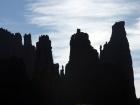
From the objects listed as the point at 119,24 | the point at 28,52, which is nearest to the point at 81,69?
the point at 119,24

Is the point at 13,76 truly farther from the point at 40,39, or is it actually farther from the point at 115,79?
the point at 115,79

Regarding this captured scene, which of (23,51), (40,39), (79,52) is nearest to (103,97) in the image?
(79,52)

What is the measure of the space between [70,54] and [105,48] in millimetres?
15211

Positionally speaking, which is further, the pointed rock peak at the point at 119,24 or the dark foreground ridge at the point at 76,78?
the pointed rock peak at the point at 119,24

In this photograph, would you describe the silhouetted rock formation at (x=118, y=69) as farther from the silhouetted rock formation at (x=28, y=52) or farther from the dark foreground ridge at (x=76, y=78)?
the silhouetted rock formation at (x=28, y=52)

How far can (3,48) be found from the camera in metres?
154

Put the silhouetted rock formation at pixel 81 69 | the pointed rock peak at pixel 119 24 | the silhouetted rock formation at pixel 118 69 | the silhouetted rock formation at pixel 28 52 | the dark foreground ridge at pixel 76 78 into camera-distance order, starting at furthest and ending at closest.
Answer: the silhouetted rock formation at pixel 28 52 < the pointed rock peak at pixel 119 24 < the silhouetted rock formation at pixel 118 69 < the silhouetted rock formation at pixel 81 69 < the dark foreground ridge at pixel 76 78

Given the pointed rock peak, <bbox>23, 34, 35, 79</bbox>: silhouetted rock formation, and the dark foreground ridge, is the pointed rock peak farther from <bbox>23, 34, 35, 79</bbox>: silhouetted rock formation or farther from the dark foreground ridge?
<bbox>23, 34, 35, 79</bbox>: silhouetted rock formation

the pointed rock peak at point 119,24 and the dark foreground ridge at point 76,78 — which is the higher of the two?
the pointed rock peak at point 119,24

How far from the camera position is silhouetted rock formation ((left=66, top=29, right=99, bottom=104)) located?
122m

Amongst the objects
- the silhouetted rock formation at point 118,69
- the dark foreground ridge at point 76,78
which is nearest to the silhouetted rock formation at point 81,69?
the dark foreground ridge at point 76,78

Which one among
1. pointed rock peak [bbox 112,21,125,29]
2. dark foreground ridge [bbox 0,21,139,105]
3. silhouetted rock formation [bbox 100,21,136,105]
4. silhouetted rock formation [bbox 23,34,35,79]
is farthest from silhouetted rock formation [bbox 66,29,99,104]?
silhouetted rock formation [bbox 23,34,35,79]

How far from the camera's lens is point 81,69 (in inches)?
4936

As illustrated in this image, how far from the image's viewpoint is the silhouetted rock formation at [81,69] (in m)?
122
